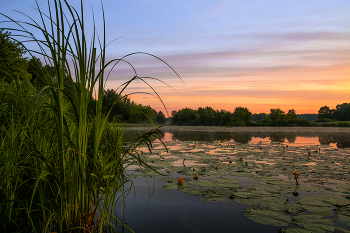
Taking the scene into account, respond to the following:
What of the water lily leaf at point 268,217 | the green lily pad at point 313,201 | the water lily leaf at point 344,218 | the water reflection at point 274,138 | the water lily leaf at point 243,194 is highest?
the water reflection at point 274,138

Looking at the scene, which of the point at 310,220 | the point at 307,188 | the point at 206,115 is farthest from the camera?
the point at 206,115

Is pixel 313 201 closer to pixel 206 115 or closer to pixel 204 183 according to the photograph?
pixel 204 183

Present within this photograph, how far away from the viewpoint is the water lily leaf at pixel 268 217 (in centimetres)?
212

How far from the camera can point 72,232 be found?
51.7 inches

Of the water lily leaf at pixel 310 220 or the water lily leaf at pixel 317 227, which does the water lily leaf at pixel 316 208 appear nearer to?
the water lily leaf at pixel 310 220

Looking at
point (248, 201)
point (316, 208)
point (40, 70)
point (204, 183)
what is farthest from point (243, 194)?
point (40, 70)

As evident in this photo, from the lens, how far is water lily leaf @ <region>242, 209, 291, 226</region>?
2.12 meters

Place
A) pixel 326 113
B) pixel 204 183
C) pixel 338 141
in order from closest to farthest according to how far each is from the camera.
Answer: pixel 204 183, pixel 338 141, pixel 326 113

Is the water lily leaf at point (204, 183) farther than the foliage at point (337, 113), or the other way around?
the foliage at point (337, 113)

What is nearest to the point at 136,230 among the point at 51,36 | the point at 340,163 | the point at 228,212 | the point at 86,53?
the point at 228,212

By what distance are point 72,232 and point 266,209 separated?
199 centimetres

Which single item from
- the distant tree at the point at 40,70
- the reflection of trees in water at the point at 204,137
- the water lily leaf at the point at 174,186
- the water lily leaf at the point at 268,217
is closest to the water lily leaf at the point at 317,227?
the water lily leaf at the point at 268,217

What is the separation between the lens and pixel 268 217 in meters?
2.21

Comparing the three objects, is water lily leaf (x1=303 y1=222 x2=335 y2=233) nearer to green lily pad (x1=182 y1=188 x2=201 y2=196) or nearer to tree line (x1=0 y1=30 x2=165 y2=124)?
green lily pad (x1=182 y1=188 x2=201 y2=196)
